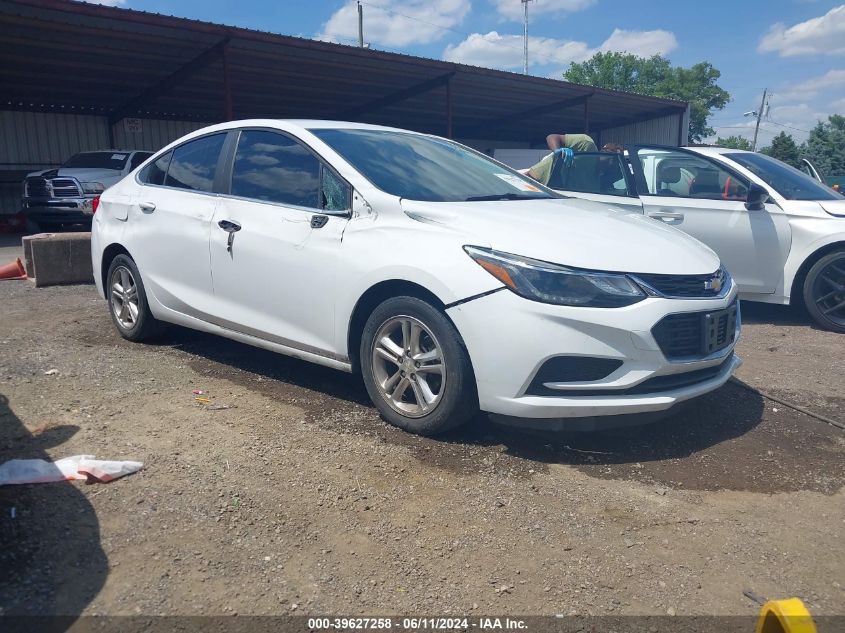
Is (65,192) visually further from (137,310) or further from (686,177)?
(686,177)

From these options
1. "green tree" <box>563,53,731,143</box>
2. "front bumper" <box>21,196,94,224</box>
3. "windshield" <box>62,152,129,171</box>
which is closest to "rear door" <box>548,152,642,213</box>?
"front bumper" <box>21,196,94,224</box>

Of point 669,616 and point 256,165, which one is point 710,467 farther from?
point 256,165

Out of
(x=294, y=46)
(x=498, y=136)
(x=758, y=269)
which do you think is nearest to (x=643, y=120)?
(x=498, y=136)

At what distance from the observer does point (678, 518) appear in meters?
3.03

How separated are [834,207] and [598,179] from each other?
2213 millimetres

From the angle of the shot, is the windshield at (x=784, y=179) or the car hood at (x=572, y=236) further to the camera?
the windshield at (x=784, y=179)

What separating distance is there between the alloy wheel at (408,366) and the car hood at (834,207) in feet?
15.8

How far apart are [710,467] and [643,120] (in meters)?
25.7

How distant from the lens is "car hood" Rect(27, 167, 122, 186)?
13578mm

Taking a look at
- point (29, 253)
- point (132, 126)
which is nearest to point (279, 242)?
point (29, 253)

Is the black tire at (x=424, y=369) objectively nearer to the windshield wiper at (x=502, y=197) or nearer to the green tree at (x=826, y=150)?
the windshield wiper at (x=502, y=197)

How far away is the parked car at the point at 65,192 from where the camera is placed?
1331 centimetres

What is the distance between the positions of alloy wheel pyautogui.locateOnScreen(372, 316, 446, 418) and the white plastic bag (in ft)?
4.27

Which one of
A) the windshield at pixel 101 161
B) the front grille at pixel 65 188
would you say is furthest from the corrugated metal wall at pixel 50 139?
the front grille at pixel 65 188
